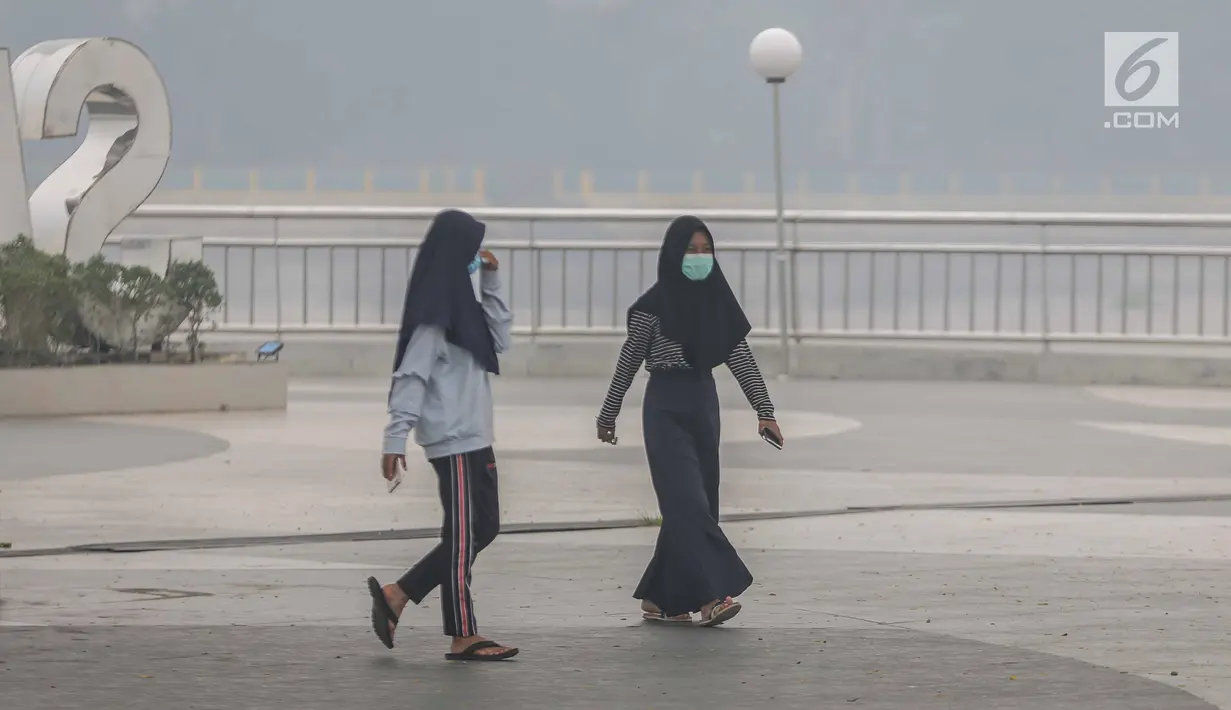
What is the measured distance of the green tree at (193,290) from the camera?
16.9 metres

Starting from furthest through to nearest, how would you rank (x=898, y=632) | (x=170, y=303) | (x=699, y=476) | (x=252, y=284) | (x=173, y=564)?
1. (x=252, y=284)
2. (x=170, y=303)
3. (x=173, y=564)
4. (x=699, y=476)
5. (x=898, y=632)

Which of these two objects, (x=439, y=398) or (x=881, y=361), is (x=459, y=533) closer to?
(x=439, y=398)

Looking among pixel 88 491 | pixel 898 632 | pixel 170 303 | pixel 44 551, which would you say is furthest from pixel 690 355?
pixel 170 303

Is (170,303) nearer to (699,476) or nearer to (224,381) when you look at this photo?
(224,381)

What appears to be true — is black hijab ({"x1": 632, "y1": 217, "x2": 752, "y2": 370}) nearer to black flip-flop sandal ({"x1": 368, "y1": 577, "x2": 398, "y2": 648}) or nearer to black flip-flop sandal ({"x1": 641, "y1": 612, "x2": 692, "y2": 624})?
black flip-flop sandal ({"x1": 641, "y1": 612, "x2": 692, "y2": 624})

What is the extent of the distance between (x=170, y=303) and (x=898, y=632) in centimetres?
1038

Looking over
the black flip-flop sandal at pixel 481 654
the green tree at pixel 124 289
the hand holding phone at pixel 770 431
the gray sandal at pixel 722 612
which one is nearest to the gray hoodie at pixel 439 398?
the black flip-flop sandal at pixel 481 654

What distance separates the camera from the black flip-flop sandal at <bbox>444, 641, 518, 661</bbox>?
280 inches

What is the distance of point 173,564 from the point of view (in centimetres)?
937

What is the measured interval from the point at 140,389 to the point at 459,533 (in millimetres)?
9890

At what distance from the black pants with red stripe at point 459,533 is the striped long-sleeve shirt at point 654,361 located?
49.1 inches

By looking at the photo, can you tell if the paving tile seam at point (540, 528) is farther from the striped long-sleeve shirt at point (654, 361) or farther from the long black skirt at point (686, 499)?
the long black skirt at point (686, 499)

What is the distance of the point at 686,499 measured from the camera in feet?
27.1

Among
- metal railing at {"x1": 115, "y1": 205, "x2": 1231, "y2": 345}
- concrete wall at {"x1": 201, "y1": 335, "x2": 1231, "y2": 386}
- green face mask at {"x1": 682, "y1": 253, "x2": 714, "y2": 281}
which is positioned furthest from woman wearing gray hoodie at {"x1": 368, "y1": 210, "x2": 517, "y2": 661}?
concrete wall at {"x1": 201, "y1": 335, "x2": 1231, "y2": 386}
